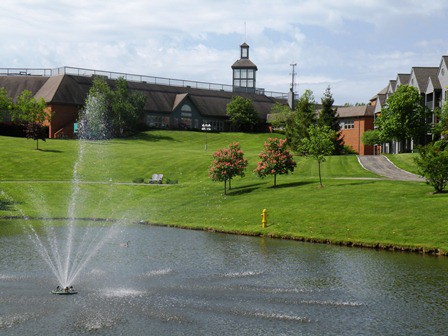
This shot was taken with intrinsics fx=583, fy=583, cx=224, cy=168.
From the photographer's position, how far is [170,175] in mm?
70938

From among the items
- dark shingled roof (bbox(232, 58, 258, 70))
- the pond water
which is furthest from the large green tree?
the pond water

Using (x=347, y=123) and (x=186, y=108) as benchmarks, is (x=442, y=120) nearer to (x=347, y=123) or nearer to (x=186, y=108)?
(x=347, y=123)

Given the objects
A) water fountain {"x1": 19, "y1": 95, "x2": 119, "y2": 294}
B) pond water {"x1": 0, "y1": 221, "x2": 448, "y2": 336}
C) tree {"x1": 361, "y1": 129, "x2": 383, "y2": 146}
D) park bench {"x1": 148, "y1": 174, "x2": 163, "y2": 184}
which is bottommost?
water fountain {"x1": 19, "y1": 95, "x2": 119, "y2": 294}

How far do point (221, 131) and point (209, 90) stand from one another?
43.9ft

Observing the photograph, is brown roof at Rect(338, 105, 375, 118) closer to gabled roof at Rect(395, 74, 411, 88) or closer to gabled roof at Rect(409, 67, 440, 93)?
gabled roof at Rect(395, 74, 411, 88)

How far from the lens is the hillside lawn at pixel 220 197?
39.3 m

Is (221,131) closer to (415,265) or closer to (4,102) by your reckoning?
(4,102)

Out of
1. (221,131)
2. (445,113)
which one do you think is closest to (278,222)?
(445,113)

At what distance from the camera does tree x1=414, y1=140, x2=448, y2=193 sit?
45.0m

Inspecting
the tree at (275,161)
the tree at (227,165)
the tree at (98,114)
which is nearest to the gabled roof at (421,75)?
the tree at (275,161)

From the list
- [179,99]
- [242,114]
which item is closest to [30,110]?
[179,99]

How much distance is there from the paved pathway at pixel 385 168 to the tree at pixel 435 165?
8.95 meters

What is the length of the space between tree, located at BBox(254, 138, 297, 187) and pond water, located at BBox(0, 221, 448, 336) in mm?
19951

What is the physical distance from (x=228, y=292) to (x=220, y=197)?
3006 centimetres
